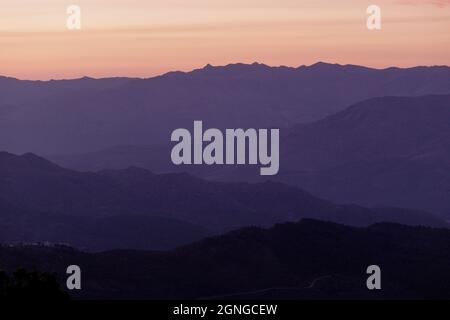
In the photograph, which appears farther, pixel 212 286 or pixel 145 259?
pixel 145 259

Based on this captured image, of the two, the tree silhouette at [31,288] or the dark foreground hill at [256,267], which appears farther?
the dark foreground hill at [256,267]

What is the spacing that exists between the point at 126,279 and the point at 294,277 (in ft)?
74.2

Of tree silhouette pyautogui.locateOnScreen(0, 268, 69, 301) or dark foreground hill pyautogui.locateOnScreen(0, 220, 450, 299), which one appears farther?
dark foreground hill pyautogui.locateOnScreen(0, 220, 450, 299)

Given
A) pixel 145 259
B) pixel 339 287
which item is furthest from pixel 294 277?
pixel 145 259

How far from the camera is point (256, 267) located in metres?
173

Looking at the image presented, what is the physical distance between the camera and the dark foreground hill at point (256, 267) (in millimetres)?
154250

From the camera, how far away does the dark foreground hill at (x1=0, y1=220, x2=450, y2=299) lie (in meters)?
154

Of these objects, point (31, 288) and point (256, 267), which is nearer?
point (31, 288)

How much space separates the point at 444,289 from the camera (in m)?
162

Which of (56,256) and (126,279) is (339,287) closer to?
(126,279)

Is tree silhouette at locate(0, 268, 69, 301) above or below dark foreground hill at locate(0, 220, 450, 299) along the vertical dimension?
below

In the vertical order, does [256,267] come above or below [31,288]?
above

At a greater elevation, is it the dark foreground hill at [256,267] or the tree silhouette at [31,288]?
the dark foreground hill at [256,267]
